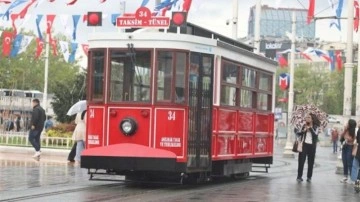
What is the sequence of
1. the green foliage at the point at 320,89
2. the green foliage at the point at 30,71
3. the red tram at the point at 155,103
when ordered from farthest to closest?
the green foliage at the point at 320,89
the green foliage at the point at 30,71
the red tram at the point at 155,103

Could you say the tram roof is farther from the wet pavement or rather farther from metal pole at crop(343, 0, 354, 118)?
metal pole at crop(343, 0, 354, 118)

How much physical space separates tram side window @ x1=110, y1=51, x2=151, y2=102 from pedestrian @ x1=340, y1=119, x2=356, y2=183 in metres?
6.40

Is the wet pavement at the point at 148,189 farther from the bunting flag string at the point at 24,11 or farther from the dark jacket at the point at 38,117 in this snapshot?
the bunting flag string at the point at 24,11

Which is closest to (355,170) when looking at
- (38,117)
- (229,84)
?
(229,84)

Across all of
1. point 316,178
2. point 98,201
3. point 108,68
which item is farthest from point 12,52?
point 98,201

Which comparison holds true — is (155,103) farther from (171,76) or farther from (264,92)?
(264,92)

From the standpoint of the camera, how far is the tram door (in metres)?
Answer: 15.4

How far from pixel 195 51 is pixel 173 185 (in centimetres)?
292

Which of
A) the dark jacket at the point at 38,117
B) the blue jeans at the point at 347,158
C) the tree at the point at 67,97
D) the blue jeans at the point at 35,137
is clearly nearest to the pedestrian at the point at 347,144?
the blue jeans at the point at 347,158

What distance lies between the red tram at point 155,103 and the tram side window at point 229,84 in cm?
9

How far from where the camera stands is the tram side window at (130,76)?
15.3m

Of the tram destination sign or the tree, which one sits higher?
the tram destination sign

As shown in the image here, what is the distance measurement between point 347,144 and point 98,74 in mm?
7871

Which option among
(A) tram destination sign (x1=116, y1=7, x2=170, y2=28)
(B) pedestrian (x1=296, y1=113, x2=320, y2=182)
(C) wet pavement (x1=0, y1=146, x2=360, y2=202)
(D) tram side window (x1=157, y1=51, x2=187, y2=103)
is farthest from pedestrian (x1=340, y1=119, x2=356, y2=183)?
(A) tram destination sign (x1=116, y1=7, x2=170, y2=28)
